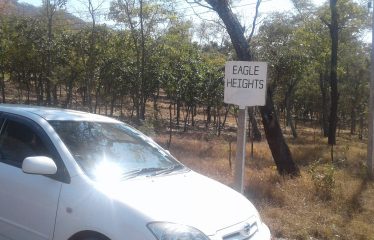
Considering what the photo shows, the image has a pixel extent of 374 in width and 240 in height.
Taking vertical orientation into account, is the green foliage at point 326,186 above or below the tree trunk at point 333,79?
below

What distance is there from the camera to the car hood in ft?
11.7

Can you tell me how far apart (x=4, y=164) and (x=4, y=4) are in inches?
1054

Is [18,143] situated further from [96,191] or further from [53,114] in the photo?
[96,191]

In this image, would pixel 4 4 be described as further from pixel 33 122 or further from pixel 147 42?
pixel 33 122

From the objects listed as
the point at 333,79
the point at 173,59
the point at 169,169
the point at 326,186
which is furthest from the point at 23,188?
the point at 173,59

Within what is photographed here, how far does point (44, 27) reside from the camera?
25.1 metres

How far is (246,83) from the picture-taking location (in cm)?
620

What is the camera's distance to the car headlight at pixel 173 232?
3395 millimetres

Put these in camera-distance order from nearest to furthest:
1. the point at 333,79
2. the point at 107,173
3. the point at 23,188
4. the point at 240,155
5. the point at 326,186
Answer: the point at 107,173, the point at 23,188, the point at 240,155, the point at 326,186, the point at 333,79

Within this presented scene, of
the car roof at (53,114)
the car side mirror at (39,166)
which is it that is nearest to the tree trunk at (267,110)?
the car roof at (53,114)

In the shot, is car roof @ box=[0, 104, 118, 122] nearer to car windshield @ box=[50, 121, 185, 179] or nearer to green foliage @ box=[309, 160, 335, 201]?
car windshield @ box=[50, 121, 185, 179]

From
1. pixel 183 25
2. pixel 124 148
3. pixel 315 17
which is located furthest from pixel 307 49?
pixel 124 148

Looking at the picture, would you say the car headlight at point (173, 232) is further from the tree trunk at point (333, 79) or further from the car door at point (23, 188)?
the tree trunk at point (333, 79)

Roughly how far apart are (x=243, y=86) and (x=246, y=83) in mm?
55
